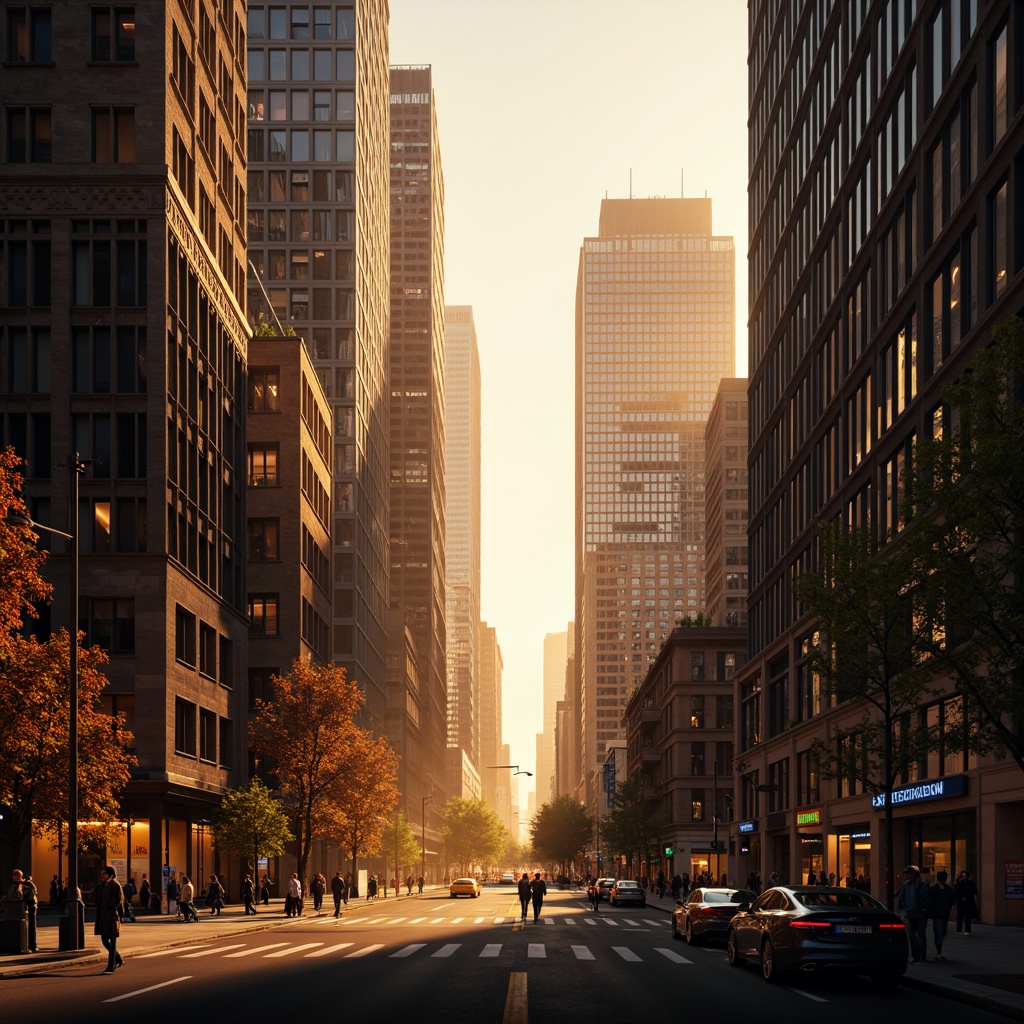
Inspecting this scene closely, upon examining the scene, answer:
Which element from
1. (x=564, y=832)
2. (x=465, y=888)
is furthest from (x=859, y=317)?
(x=564, y=832)

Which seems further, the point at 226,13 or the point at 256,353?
the point at 256,353

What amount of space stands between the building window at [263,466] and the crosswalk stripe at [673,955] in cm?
5192

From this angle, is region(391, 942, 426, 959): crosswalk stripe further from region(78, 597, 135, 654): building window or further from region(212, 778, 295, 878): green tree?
region(212, 778, 295, 878): green tree

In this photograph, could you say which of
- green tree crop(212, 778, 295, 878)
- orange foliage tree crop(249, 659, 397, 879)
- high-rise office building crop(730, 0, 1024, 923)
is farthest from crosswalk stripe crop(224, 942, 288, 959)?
orange foliage tree crop(249, 659, 397, 879)

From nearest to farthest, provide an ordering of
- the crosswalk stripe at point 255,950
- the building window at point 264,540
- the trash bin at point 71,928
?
1. the trash bin at point 71,928
2. the crosswalk stripe at point 255,950
3. the building window at point 264,540

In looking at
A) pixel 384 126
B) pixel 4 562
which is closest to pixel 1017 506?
pixel 4 562

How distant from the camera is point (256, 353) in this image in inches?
3199

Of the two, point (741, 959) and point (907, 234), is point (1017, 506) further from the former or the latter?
point (907, 234)

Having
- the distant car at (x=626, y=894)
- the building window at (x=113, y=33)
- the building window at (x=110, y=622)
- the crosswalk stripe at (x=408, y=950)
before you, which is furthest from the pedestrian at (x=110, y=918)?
the distant car at (x=626, y=894)

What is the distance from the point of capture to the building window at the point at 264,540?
79.7m

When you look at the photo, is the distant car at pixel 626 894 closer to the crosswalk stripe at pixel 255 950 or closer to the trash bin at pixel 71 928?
the crosswalk stripe at pixel 255 950

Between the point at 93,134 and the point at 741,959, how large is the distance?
1765 inches

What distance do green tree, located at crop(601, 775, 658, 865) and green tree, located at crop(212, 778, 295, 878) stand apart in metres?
57.8

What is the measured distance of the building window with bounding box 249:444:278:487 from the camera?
80562 mm
